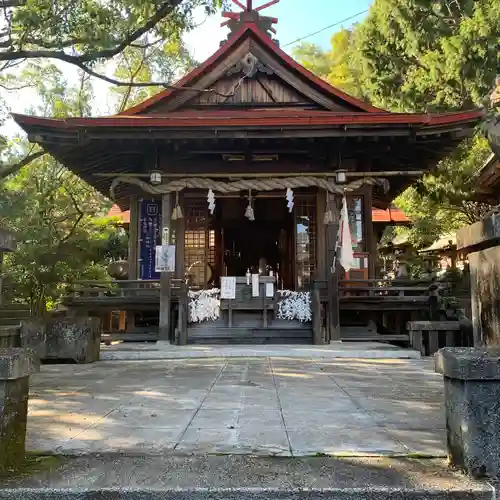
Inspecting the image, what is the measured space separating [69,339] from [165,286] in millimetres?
2513

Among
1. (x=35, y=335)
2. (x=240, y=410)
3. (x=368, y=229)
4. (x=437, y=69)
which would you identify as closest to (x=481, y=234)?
(x=240, y=410)

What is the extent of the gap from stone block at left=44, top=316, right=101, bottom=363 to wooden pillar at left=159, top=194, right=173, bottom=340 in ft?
6.56

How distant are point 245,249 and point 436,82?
8565 millimetres

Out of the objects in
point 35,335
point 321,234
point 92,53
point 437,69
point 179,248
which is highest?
point 437,69

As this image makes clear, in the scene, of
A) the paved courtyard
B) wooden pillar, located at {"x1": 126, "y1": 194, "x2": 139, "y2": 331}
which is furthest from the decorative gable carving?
the paved courtyard

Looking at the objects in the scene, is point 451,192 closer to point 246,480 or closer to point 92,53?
point 92,53

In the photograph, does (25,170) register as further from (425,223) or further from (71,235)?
(425,223)

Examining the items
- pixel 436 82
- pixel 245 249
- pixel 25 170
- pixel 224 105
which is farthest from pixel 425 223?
pixel 25 170

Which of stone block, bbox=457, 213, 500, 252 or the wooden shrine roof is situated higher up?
the wooden shrine roof

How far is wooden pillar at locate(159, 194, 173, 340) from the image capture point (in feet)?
33.5

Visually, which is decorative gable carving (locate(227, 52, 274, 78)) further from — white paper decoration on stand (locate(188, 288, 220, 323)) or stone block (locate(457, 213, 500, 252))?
stone block (locate(457, 213, 500, 252))

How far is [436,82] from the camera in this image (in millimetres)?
15320

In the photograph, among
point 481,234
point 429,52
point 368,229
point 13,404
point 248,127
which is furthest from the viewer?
point 429,52

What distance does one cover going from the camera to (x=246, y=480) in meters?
2.91
